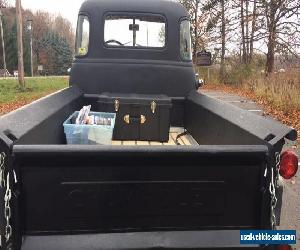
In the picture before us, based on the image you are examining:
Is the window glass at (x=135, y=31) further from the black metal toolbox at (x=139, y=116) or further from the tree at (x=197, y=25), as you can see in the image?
the tree at (x=197, y=25)

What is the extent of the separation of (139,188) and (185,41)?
400 centimetres

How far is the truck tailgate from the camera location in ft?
6.29

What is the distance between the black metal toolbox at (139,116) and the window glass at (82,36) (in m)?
1.09

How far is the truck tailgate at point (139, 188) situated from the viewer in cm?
192

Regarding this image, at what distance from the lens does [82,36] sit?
5648mm

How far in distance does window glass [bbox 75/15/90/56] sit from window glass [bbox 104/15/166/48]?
27 centimetres

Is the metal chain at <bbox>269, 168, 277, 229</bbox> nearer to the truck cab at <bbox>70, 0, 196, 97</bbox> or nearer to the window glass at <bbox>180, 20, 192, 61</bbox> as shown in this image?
the truck cab at <bbox>70, 0, 196, 97</bbox>

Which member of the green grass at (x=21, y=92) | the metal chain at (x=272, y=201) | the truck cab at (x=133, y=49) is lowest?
the green grass at (x=21, y=92)

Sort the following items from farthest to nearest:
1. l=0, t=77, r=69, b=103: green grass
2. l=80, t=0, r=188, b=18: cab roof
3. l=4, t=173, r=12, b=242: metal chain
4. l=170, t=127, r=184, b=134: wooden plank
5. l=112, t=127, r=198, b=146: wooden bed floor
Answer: l=0, t=77, r=69, b=103: green grass
l=80, t=0, r=188, b=18: cab roof
l=170, t=127, r=184, b=134: wooden plank
l=112, t=127, r=198, b=146: wooden bed floor
l=4, t=173, r=12, b=242: metal chain

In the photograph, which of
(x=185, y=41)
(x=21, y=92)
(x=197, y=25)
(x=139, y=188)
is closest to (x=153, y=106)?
(x=185, y=41)

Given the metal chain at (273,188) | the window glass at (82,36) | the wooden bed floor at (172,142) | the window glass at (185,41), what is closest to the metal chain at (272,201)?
the metal chain at (273,188)

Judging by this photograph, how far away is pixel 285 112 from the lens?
1248cm

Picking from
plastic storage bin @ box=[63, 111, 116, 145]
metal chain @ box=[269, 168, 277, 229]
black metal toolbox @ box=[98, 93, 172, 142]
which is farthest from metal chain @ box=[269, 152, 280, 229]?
black metal toolbox @ box=[98, 93, 172, 142]

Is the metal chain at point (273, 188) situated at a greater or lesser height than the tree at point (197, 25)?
lesser
